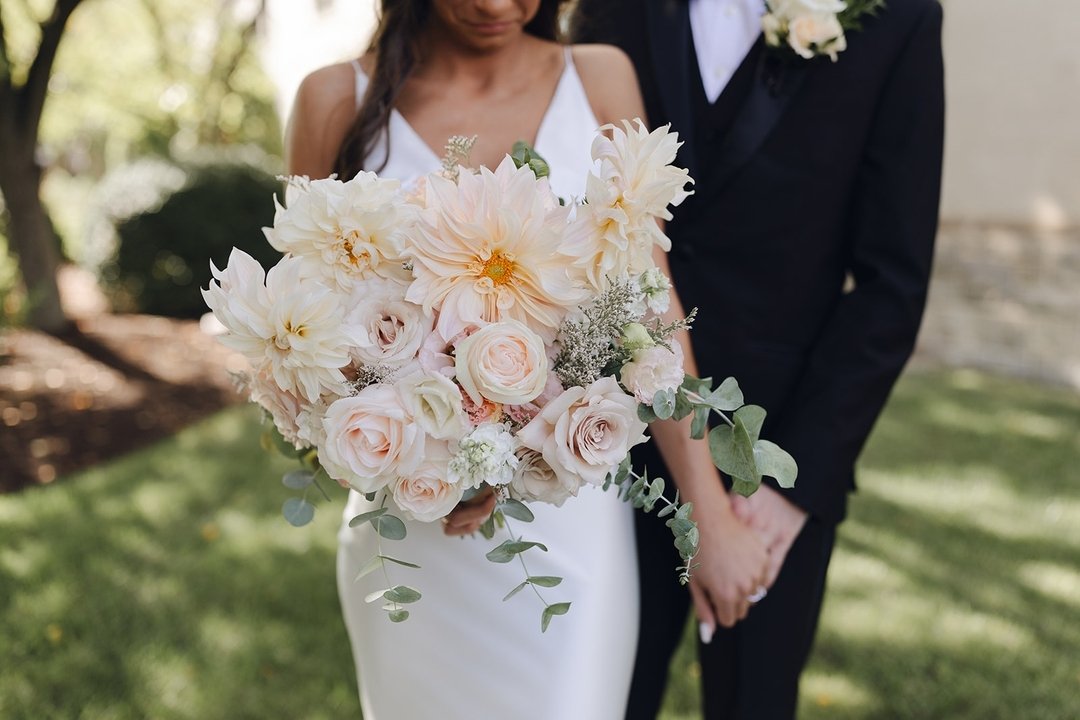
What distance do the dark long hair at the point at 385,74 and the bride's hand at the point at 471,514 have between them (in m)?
0.80

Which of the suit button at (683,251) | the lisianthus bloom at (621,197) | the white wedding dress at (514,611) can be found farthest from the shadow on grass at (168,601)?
the lisianthus bloom at (621,197)

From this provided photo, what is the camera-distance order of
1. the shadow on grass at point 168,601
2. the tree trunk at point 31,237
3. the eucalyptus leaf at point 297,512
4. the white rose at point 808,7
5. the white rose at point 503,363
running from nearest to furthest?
the white rose at point 503,363 → the eucalyptus leaf at point 297,512 → the white rose at point 808,7 → the shadow on grass at point 168,601 → the tree trunk at point 31,237

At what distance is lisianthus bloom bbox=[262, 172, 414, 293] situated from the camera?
4.80 feet

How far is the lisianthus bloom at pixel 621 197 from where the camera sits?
1.43 meters

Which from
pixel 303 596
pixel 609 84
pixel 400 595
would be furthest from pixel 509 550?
pixel 303 596

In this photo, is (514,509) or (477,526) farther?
(477,526)

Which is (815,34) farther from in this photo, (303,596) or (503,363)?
(303,596)

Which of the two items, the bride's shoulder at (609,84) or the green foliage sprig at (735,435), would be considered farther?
the bride's shoulder at (609,84)

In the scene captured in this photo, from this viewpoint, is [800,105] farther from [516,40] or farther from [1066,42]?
[1066,42]

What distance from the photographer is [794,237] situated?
2.30m

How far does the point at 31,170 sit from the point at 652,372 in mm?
8781

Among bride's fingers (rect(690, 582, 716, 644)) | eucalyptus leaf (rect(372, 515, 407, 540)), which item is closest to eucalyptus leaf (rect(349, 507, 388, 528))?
eucalyptus leaf (rect(372, 515, 407, 540))

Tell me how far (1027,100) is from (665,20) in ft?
23.9

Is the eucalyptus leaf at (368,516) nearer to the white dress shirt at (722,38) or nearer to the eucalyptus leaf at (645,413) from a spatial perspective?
the eucalyptus leaf at (645,413)
